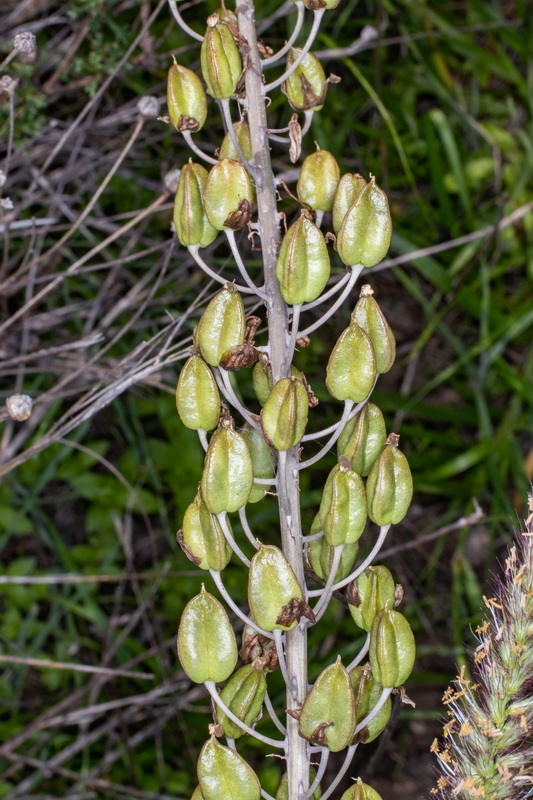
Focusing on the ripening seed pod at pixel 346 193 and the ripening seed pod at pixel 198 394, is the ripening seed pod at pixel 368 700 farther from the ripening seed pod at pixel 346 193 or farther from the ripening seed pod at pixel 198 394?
the ripening seed pod at pixel 346 193

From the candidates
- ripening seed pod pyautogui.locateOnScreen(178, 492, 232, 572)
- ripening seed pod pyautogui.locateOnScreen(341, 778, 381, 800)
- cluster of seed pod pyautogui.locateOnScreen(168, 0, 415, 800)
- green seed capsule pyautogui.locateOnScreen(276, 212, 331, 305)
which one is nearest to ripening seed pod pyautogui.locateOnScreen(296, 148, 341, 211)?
cluster of seed pod pyautogui.locateOnScreen(168, 0, 415, 800)

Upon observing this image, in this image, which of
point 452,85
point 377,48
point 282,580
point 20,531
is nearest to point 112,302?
point 20,531

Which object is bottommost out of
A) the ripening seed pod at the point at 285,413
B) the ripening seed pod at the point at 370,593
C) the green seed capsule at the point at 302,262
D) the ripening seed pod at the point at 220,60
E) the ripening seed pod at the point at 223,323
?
the ripening seed pod at the point at 370,593

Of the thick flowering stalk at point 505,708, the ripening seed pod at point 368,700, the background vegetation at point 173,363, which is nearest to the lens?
the thick flowering stalk at point 505,708

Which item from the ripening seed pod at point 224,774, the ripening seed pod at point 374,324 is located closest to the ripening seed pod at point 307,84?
the ripening seed pod at point 374,324

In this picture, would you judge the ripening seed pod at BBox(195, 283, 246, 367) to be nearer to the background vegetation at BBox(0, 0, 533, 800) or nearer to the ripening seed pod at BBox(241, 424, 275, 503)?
the ripening seed pod at BBox(241, 424, 275, 503)

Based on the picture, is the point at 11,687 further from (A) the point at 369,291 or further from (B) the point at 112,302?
(A) the point at 369,291
